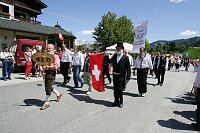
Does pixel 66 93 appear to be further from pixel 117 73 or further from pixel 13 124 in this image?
pixel 13 124

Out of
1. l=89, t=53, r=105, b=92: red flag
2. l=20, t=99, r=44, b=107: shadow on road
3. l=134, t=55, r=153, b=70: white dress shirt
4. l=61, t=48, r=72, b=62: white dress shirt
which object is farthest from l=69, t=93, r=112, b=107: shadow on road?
l=61, t=48, r=72, b=62: white dress shirt

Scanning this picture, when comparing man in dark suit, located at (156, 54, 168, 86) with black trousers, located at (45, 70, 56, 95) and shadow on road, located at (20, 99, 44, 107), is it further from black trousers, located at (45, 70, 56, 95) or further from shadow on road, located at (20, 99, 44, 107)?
black trousers, located at (45, 70, 56, 95)

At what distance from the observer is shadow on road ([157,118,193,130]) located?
5.48 m

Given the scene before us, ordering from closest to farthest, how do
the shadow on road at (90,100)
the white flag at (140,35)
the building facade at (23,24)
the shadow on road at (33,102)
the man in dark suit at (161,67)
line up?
the shadow on road at (33,102) → the shadow on road at (90,100) → the white flag at (140,35) → the man in dark suit at (161,67) → the building facade at (23,24)

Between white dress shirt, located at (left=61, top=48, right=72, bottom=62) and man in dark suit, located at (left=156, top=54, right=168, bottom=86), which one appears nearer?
white dress shirt, located at (left=61, top=48, right=72, bottom=62)

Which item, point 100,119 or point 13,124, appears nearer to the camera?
point 13,124

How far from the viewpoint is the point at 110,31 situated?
54.8 m

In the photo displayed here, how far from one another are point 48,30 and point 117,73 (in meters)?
28.1

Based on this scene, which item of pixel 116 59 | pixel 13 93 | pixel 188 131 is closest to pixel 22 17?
pixel 13 93

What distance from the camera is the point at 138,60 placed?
956cm

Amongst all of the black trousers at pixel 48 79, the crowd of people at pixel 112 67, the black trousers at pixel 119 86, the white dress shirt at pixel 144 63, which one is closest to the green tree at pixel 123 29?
the crowd of people at pixel 112 67

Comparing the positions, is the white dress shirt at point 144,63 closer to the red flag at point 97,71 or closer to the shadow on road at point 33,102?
the red flag at point 97,71

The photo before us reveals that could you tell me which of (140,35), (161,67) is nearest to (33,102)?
(140,35)

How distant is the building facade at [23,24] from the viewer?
27.3 meters
